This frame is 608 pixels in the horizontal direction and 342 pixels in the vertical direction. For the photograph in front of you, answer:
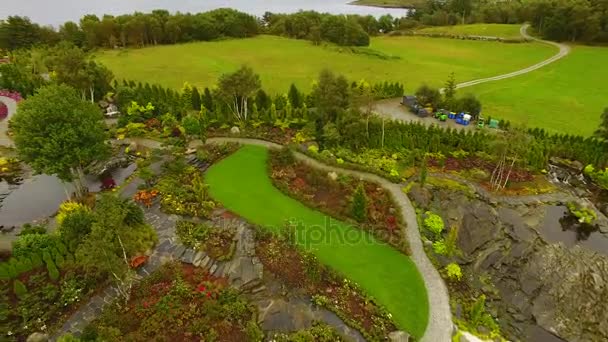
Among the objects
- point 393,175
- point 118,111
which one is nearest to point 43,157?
point 118,111

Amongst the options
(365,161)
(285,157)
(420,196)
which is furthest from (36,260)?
(420,196)

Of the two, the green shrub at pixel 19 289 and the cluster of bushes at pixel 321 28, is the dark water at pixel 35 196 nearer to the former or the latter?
the green shrub at pixel 19 289

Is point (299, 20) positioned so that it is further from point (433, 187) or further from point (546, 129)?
point (433, 187)

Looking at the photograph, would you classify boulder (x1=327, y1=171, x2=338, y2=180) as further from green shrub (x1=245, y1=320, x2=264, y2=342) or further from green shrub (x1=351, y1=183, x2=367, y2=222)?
green shrub (x1=245, y1=320, x2=264, y2=342)

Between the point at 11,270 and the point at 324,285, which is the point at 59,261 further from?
the point at 324,285

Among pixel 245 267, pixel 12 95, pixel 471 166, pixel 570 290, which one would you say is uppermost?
pixel 12 95
